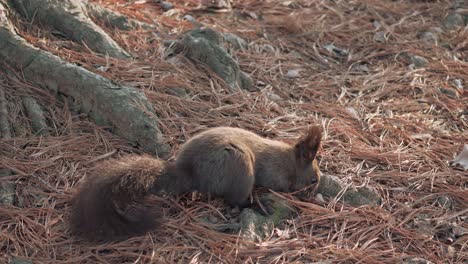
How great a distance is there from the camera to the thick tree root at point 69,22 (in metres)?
4.90

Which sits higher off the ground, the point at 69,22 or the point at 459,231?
the point at 69,22

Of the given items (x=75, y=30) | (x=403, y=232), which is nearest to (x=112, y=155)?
(x=75, y=30)

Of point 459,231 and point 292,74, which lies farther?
point 292,74

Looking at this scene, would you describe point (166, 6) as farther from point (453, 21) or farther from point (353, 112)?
point (453, 21)

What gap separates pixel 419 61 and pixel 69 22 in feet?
10.1

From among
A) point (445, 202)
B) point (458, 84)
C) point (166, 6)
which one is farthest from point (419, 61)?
point (166, 6)

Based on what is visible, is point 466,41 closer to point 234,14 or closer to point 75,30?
point 234,14

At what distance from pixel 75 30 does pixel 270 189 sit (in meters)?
2.01

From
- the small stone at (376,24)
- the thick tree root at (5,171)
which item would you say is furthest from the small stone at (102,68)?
the small stone at (376,24)

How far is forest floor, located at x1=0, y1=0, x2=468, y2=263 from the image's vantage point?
3.50m

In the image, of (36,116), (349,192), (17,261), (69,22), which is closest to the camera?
(17,261)

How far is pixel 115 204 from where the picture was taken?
341cm

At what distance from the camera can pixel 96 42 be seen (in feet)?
16.1

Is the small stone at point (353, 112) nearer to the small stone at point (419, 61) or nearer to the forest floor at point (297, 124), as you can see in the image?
the forest floor at point (297, 124)
